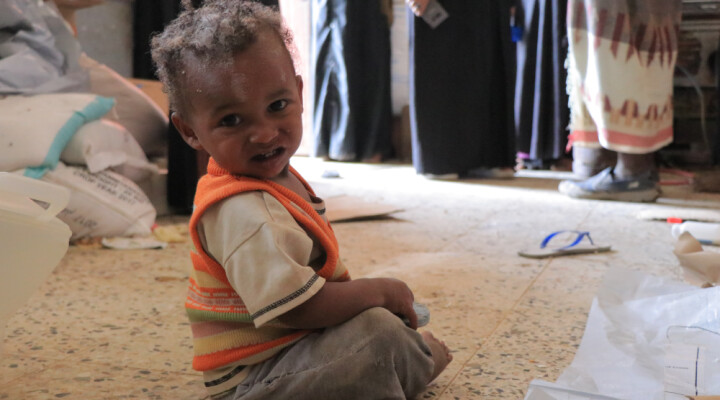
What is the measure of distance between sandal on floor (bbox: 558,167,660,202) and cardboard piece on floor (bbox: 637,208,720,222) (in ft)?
0.86

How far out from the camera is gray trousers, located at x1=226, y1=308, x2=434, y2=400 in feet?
2.60

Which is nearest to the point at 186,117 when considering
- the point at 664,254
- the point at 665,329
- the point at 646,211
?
the point at 665,329

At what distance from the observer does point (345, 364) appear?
31.2 inches

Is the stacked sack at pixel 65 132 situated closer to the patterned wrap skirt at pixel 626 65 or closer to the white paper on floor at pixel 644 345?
the white paper on floor at pixel 644 345

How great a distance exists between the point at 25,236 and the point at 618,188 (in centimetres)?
201

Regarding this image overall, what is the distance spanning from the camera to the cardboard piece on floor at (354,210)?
85.3 inches

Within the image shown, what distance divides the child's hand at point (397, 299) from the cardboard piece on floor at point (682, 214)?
4.61ft

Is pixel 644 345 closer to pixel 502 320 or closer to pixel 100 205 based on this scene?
pixel 502 320

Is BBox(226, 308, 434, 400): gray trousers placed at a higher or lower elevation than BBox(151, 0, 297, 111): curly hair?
lower

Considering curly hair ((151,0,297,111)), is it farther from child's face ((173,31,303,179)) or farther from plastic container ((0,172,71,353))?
plastic container ((0,172,71,353))

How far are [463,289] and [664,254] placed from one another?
54 centimetres

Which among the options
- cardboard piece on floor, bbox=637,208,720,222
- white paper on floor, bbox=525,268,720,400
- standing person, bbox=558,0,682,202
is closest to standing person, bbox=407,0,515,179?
standing person, bbox=558,0,682,202

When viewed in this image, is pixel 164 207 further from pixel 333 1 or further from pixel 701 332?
pixel 333 1

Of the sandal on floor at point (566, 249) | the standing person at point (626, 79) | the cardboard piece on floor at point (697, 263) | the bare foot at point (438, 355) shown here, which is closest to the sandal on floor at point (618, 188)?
the standing person at point (626, 79)
